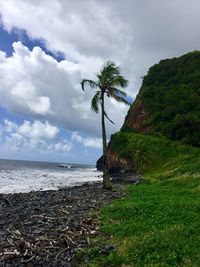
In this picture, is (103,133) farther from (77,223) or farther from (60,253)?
(60,253)

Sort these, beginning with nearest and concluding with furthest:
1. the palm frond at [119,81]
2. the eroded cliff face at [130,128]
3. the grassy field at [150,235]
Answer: the grassy field at [150,235] → the palm frond at [119,81] → the eroded cliff face at [130,128]

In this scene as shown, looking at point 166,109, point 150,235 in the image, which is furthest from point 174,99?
point 150,235

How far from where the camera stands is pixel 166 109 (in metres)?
102

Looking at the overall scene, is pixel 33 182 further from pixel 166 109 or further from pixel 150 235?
pixel 150 235

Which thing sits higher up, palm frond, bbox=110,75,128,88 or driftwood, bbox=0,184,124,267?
palm frond, bbox=110,75,128,88

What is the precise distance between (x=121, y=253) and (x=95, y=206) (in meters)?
11.9

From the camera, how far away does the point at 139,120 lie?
367 ft

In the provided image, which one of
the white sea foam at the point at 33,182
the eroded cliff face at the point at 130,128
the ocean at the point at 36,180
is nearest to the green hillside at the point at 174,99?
the eroded cliff face at the point at 130,128

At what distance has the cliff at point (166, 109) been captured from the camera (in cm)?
9169

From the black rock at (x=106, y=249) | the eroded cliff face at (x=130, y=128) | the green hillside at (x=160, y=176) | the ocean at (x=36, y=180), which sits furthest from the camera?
the eroded cliff face at (x=130, y=128)

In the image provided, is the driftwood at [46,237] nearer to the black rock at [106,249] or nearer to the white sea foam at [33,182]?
the black rock at [106,249]

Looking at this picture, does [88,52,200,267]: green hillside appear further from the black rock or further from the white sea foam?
the white sea foam

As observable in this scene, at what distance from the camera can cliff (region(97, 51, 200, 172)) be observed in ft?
301

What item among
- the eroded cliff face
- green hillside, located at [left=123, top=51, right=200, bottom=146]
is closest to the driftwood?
the eroded cliff face
